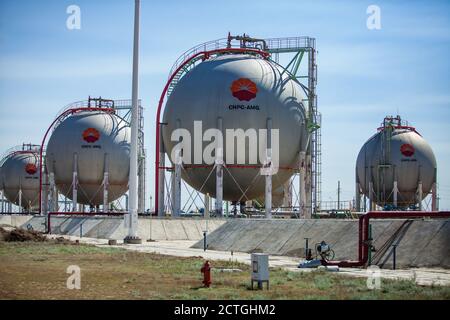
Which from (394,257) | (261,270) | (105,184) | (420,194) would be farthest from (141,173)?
(261,270)

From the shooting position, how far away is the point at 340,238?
28.0 meters

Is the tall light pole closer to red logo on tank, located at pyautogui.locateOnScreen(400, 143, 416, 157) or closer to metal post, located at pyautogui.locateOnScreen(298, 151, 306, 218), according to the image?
metal post, located at pyautogui.locateOnScreen(298, 151, 306, 218)

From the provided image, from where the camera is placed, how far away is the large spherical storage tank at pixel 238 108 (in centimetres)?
4594

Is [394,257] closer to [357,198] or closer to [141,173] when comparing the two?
[357,198]

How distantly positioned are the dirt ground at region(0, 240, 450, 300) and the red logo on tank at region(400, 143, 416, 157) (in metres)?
39.9

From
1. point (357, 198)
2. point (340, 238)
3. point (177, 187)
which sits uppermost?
point (177, 187)

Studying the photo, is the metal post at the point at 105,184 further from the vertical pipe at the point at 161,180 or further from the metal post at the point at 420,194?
the metal post at the point at 420,194

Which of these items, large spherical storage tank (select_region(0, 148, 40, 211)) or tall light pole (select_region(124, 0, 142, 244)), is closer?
tall light pole (select_region(124, 0, 142, 244))

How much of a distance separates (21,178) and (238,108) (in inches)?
1856

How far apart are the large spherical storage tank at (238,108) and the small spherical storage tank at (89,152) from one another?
630 inches

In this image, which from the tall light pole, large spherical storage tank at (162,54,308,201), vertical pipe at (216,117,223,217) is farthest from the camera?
large spherical storage tank at (162,54,308,201)

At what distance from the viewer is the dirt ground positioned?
53.0 feet

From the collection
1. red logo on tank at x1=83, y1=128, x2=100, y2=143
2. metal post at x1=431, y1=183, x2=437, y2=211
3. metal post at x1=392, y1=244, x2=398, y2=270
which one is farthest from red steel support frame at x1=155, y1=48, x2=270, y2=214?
metal post at x1=392, y1=244, x2=398, y2=270
